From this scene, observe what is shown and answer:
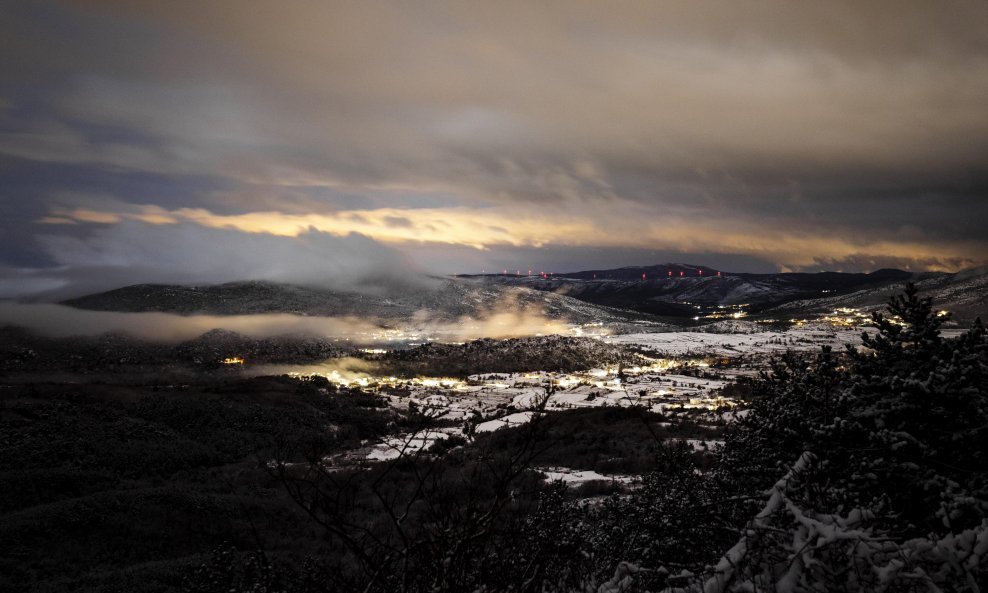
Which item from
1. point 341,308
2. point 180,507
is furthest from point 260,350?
point 180,507

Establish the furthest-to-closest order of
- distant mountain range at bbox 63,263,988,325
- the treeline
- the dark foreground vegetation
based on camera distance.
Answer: distant mountain range at bbox 63,263,988,325
the dark foreground vegetation
the treeline

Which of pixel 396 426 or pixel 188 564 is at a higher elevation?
pixel 188 564

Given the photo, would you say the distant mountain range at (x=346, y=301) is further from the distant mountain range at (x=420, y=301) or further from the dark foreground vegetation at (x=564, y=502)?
the dark foreground vegetation at (x=564, y=502)

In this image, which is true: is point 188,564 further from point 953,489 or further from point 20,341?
point 20,341

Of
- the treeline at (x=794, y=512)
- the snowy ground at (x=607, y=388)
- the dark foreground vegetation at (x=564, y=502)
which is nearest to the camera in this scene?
the treeline at (x=794, y=512)

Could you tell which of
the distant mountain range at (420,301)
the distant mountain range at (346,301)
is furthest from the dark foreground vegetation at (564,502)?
the distant mountain range at (420,301)

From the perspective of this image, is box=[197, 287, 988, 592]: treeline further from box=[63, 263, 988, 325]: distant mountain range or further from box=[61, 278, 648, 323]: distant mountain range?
box=[63, 263, 988, 325]: distant mountain range

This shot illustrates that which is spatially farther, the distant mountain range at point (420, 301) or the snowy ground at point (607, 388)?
the distant mountain range at point (420, 301)

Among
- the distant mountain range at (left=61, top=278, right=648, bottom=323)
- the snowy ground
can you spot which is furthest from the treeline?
the distant mountain range at (left=61, top=278, right=648, bottom=323)
